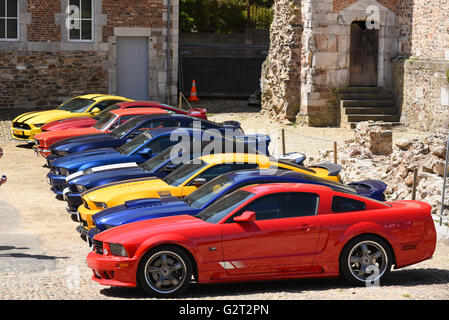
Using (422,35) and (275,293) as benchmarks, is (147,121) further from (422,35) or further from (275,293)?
(422,35)

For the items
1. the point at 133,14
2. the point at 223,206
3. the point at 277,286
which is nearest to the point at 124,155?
the point at 223,206

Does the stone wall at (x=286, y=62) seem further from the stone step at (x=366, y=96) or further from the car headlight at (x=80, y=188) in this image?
the car headlight at (x=80, y=188)

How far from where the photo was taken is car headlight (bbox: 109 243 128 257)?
9078mm

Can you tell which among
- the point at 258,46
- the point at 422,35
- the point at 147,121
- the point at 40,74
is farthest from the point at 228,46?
the point at 147,121

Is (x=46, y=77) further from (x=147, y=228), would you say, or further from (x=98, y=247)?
(x=147, y=228)

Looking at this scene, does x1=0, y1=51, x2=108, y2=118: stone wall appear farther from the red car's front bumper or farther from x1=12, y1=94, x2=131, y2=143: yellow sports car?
the red car's front bumper

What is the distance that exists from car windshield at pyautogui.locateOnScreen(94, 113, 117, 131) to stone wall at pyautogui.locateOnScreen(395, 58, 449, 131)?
8.78 metres

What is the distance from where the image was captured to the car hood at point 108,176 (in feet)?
44.6

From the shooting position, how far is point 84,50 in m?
30.0

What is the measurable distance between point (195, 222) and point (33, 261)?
9.12 feet

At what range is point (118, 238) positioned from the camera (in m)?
9.21

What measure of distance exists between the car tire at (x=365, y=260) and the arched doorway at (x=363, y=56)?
1788 centimetres

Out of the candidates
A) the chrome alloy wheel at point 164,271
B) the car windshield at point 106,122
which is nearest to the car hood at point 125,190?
the chrome alloy wheel at point 164,271

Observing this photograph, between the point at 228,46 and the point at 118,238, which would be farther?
the point at 228,46
